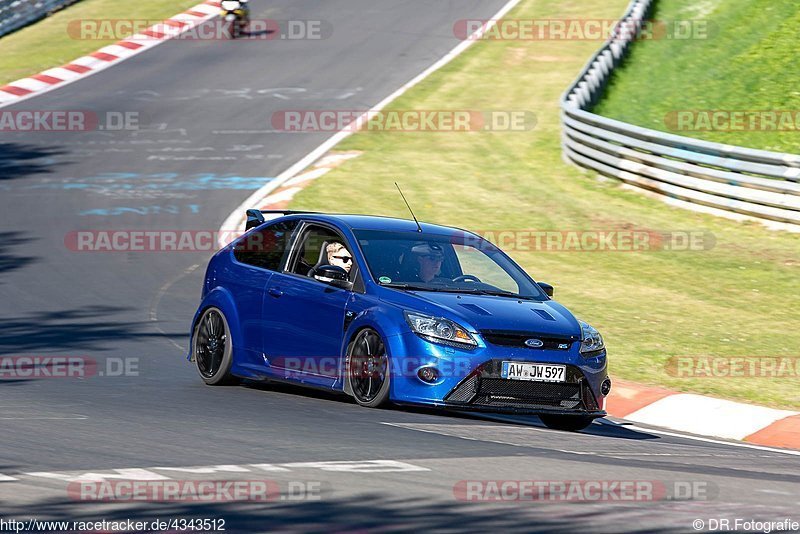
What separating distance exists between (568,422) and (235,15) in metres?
27.0

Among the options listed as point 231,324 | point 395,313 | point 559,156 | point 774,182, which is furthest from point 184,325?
point 559,156

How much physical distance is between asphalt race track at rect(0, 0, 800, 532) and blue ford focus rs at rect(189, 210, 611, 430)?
0.83ft

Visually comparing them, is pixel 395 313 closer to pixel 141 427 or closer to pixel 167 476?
pixel 141 427

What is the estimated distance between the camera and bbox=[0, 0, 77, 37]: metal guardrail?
120 ft

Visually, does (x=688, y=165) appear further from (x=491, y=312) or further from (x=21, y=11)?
(x=21, y=11)

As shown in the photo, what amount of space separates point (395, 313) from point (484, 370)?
76 cm

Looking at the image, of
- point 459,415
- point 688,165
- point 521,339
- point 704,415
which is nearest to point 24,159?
point 688,165

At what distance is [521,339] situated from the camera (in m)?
9.73

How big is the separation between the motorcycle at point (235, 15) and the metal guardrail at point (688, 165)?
12230 mm

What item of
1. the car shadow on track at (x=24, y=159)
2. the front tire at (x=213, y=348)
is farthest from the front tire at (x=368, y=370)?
the car shadow on track at (x=24, y=159)

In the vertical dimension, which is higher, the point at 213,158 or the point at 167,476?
the point at 167,476

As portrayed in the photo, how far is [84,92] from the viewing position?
2986 centimetres

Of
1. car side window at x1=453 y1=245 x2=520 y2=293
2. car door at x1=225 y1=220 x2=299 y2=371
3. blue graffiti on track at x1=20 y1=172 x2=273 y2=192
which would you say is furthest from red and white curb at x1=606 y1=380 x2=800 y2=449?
blue graffiti on track at x1=20 y1=172 x2=273 y2=192

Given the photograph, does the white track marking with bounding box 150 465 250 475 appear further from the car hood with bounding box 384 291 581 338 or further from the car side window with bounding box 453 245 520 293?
the car side window with bounding box 453 245 520 293
